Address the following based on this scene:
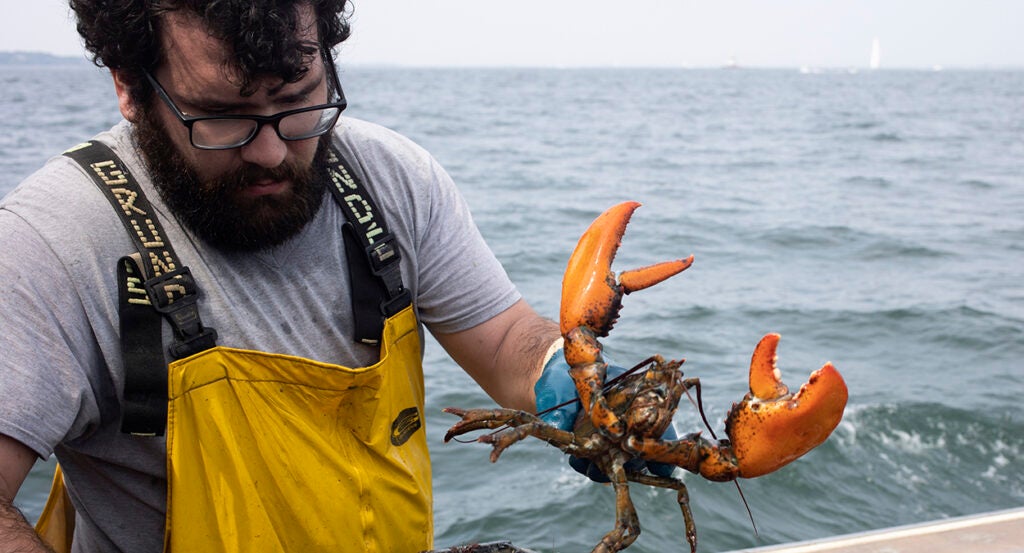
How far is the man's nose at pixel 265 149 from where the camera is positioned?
2.18 metres

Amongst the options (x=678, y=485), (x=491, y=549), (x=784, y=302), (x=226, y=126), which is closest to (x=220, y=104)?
(x=226, y=126)

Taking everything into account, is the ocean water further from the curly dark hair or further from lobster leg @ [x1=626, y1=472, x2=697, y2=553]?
the curly dark hair

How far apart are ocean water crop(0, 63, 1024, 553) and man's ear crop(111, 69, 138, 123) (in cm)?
329

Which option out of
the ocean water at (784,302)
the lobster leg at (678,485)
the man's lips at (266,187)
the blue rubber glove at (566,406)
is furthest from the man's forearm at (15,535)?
the ocean water at (784,302)

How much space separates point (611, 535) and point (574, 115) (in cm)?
3004

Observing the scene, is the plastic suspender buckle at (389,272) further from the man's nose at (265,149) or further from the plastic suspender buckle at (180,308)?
the plastic suspender buckle at (180,308)

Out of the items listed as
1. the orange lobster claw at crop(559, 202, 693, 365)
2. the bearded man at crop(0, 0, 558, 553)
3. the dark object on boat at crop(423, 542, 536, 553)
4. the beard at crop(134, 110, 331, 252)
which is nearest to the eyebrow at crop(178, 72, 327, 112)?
the bearded man at crop(0, 0, 558, 553)

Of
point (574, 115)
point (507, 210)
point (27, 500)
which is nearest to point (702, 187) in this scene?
point (507, 210)

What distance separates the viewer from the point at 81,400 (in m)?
2.02

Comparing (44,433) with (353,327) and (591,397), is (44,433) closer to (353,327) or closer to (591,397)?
(353,327)

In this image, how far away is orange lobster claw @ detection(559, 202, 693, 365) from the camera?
7.02 ft

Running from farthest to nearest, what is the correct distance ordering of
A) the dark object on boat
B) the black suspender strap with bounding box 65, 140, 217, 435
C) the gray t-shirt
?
the dark object on boat
the black suspender strap with bounding box 65, 140, 217, 435
the gray t-shirt

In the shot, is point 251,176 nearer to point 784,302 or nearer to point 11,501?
point 11,501

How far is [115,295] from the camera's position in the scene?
2.07m
